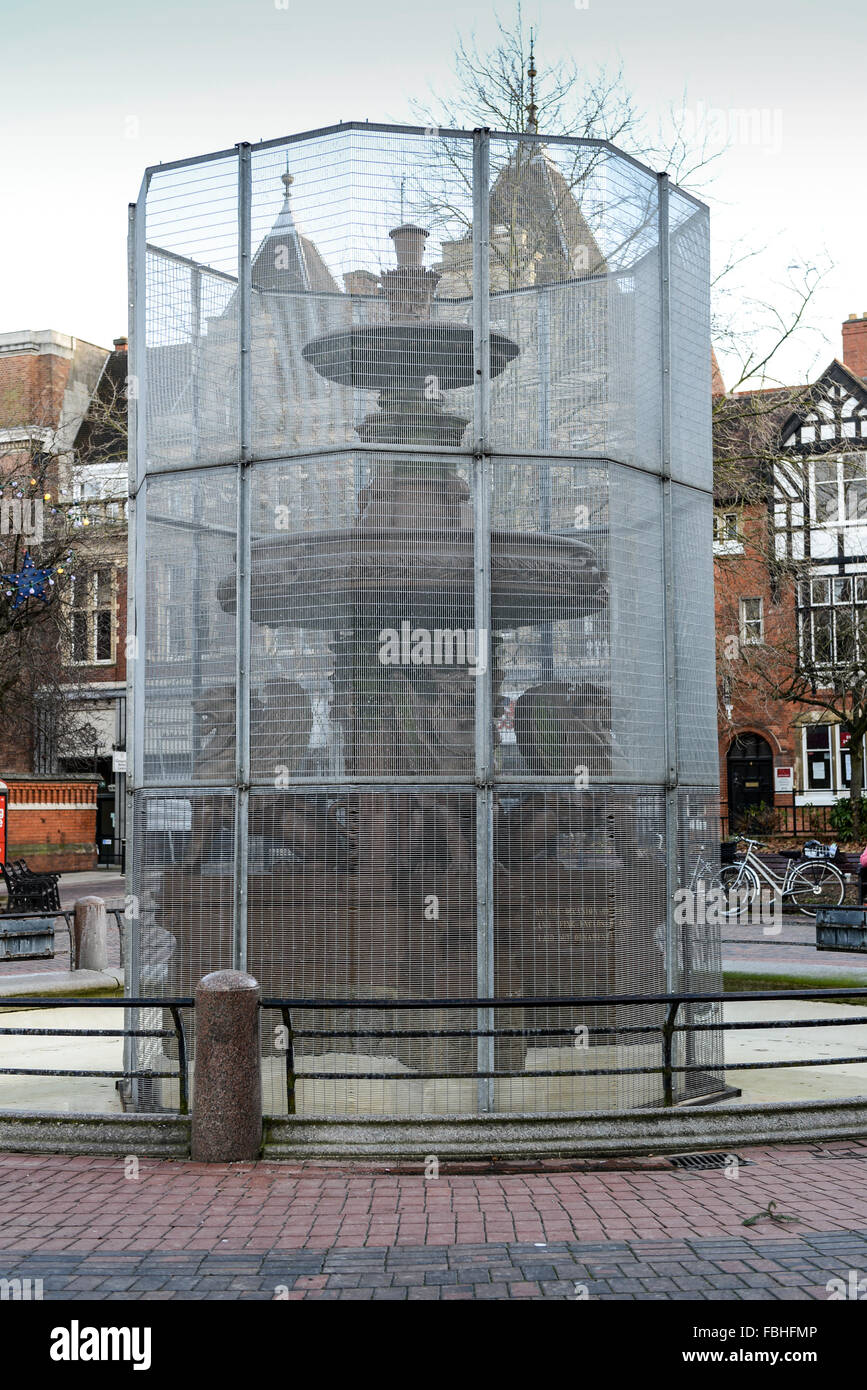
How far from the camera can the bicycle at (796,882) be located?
2372 cm

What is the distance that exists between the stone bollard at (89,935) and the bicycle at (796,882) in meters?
10.9

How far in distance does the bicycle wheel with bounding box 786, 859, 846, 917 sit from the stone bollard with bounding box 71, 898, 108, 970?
1214cm

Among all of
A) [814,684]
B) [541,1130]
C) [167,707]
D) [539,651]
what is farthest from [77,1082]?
[814,684]

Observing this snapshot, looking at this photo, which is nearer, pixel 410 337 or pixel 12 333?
pixel 410 337

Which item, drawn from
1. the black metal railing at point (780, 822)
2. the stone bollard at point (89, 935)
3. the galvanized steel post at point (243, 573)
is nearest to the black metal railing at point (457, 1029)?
the galvanized steel post at point (243, 573)

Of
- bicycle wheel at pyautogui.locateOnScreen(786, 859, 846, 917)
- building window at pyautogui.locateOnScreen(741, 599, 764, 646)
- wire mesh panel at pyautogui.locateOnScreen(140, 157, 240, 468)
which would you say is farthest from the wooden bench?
building window at pyautogui.locateOnScreen(741, 599, 764, 646)

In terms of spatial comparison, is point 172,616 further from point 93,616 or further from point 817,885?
point 93,616

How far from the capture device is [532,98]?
23391 millimetres

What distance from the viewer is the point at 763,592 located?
45781 mm

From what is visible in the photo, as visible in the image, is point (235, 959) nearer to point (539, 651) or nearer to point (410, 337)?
point (539, 651)

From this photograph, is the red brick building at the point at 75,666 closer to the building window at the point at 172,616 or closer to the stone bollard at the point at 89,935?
the stone bollard at the point at 89,935

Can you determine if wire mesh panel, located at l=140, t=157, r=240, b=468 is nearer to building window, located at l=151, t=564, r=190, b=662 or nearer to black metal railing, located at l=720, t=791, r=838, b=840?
building window, located at l=151, t=564, r=190, b=662

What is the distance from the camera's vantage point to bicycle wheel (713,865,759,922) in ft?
74.6
